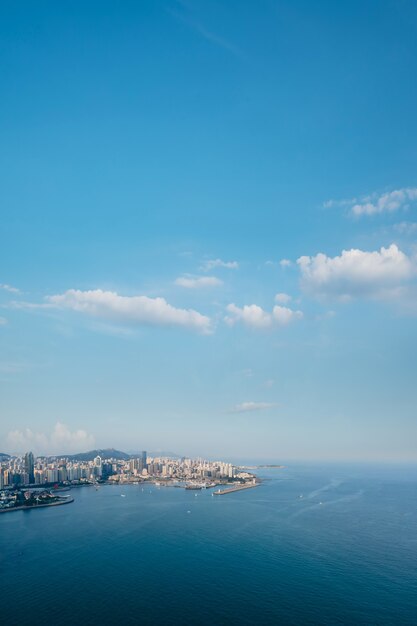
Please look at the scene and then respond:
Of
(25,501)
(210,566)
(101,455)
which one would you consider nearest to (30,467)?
(25,501)

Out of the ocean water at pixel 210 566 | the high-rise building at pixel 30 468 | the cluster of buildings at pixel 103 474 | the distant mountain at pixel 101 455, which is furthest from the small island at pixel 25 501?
the distant mountain at pixel 101 455

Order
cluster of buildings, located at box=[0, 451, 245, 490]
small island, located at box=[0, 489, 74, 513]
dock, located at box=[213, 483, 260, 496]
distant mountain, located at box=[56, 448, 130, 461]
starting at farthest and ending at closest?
distant mountain, located at box=[56, 448, 130, 461], cluster of buildings, located at box=[0, 451, 245, 490], dock, located at box=[213, 483, 260, 496], small island, located at box=[0, 489, 74, 513]

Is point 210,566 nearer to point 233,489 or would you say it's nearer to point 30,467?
point 233,489

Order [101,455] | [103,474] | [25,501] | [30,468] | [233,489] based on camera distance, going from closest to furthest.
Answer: [25,501] → [233,489] → [30,468] → [103,474] → [101,455]

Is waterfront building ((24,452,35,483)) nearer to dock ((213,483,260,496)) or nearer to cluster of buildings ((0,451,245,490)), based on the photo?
cluster of buildings ((0,451,245,490))

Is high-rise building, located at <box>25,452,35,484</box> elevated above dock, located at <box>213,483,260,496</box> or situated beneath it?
elevated above

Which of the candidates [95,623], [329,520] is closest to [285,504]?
[329,520]

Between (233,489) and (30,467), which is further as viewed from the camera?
(30,467)

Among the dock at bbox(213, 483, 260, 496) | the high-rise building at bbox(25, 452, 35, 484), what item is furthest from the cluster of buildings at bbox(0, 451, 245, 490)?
the dock at bbox(213, 483, 260, 496)
